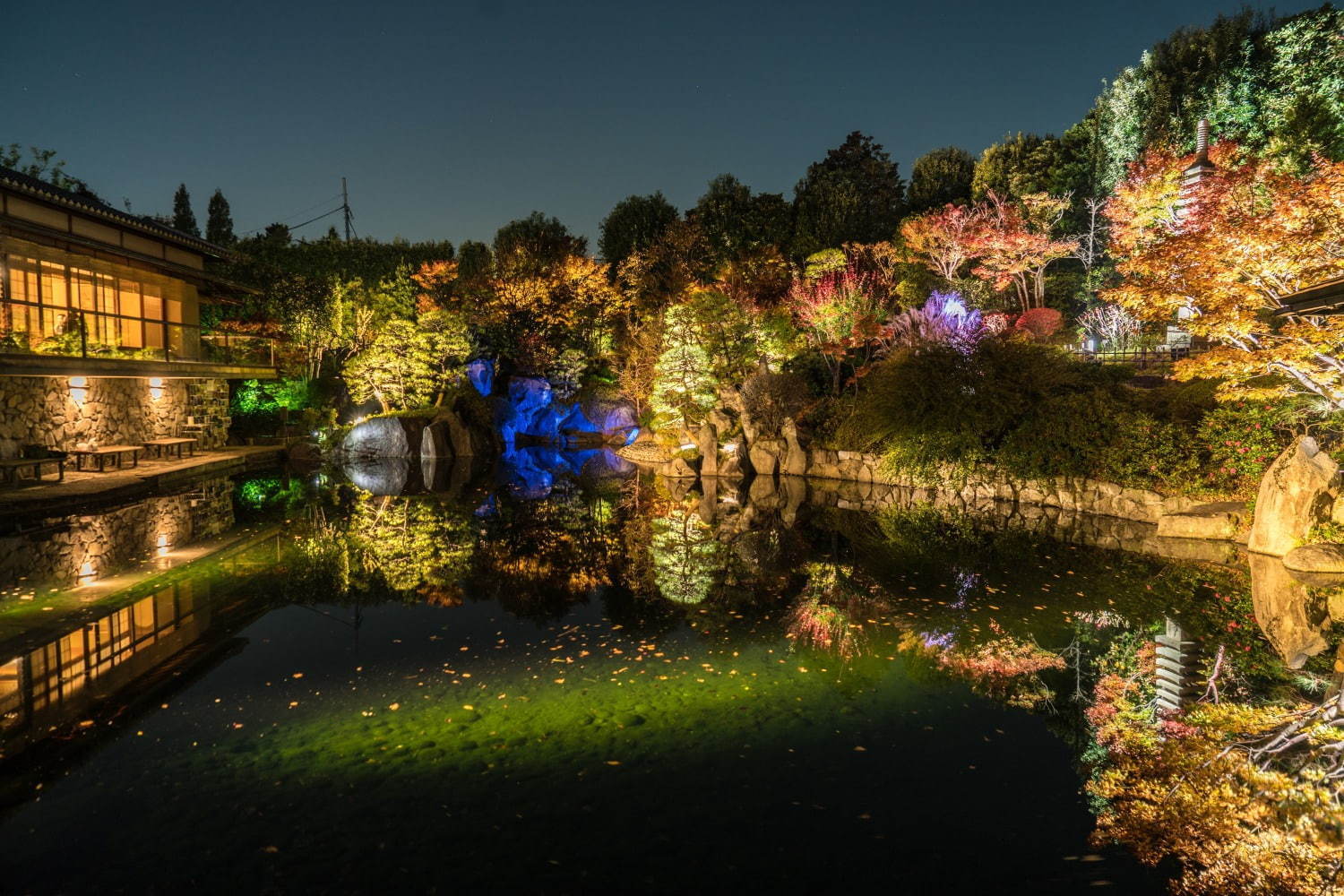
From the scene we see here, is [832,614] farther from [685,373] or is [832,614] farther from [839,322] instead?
[839,322]

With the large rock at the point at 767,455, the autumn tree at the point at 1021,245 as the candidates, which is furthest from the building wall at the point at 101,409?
the autumn tree at the point at 1021,245

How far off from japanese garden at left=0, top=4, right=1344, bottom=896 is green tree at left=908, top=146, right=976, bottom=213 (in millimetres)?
8248

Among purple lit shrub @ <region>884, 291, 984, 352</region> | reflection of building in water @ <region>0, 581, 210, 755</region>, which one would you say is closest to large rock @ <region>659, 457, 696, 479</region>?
purple lit shrub @ <region>884, 291, 984, 352</region>

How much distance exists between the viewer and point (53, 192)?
613 inches

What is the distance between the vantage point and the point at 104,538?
10.8 m

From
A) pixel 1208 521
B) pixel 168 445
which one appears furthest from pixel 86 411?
pixel 1208 521

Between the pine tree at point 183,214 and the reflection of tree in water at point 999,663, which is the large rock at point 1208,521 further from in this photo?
the pine tree at point 183,214

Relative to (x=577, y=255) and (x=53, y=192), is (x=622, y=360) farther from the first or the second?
(x=53, y=192)

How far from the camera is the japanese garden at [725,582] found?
4.06 metres

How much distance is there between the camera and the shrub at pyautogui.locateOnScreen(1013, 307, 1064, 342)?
23.9 m

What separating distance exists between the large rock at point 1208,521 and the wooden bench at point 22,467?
19815 mm

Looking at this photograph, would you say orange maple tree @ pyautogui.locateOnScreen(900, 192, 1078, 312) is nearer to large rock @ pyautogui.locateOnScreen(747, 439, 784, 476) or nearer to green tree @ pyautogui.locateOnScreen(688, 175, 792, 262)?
green tree @ pyautogui.locateOnScreen(688, 175, 792, 262)

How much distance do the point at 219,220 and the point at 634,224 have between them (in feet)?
85.4

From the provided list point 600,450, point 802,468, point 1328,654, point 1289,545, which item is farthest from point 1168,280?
point 600,450
